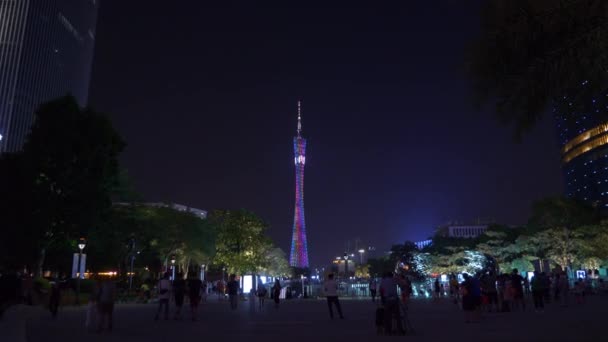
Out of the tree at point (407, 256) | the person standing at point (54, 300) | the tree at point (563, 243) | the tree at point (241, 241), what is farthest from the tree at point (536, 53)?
the tree at point (407, 256)

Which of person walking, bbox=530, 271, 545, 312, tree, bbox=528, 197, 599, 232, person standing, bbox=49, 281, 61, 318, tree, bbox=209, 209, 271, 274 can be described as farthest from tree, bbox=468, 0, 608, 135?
tree, bbox=528, 197, 599, 232

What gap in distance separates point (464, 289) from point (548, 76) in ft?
34.0

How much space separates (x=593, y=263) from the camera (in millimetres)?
52594

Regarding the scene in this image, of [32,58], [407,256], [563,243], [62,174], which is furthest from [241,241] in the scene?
[32,58]

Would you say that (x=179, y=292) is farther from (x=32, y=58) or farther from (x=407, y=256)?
(x=32, y=58)

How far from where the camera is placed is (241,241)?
53875 mm

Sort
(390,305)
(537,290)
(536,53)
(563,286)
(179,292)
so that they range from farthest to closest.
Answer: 1. (563,286)
2. (537,290)
3. (179,292)
4. (390,305)
5. (536,53)

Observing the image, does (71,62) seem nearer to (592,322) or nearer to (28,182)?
(28,182)

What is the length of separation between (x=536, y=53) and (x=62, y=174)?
34.6 metres

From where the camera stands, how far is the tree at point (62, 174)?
3550cm

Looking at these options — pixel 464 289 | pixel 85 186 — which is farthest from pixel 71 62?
pixel 464 289

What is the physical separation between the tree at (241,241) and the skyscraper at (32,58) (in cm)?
6697

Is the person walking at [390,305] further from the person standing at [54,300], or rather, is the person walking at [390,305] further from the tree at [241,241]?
the tree at [241,241]

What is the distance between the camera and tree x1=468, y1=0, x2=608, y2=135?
7.54 metres
